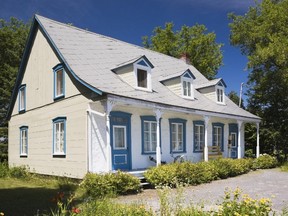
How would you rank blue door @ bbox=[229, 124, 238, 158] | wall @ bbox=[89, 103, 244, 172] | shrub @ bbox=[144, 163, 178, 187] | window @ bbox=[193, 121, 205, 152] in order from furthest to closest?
blue door @ bbox=[229, 124, 238, 158] → window @ bbox=[193, 121, 205, 152] → wall @ bbox=[89, 103, 244, 172] → shrub @ bbox=[144, 163, 178, 187]

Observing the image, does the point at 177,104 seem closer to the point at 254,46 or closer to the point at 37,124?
the point at 37,124

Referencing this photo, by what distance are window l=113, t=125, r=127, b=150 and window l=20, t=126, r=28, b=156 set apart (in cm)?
675

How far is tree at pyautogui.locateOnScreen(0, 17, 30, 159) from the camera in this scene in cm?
3042

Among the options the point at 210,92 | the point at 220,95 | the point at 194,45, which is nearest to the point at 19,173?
the point at 210,92

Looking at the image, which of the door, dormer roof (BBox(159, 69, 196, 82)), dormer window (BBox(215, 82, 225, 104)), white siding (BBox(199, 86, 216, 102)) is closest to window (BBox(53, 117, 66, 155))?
dormer roof (BBox(159, 69, 196, 82))

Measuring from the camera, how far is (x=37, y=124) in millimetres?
17719

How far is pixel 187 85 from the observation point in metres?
20.0

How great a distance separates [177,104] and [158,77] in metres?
3.66

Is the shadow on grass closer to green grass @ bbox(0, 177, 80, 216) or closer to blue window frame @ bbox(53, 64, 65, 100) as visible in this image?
green grass @ bbox(0, 177, 80, 216)

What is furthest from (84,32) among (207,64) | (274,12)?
(207,64)

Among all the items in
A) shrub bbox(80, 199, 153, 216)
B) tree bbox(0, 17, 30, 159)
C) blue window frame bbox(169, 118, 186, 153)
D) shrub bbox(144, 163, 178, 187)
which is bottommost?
shrub bbox(144, 163, 178, 187)

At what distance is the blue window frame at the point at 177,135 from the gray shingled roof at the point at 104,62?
1.24 metres

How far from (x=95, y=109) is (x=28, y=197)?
15.3 feet

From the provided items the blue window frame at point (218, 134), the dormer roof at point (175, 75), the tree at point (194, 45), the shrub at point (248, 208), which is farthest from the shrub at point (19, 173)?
the tree at point (194, 45)
